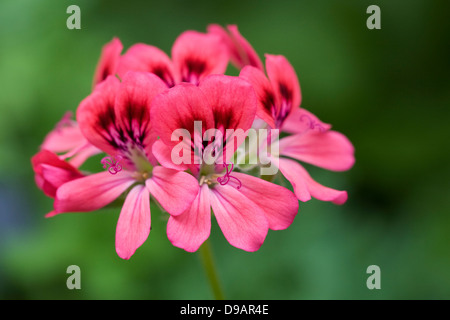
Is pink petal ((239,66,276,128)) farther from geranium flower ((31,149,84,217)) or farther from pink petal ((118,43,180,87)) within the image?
geranium flower ((31,149,84,217))

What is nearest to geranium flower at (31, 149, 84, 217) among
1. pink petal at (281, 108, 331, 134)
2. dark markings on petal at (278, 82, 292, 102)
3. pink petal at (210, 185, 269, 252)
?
pink petal at (210, 185, 269, 252)

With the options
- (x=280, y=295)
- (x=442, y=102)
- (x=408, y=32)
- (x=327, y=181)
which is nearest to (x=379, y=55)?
(x=408, y=32)

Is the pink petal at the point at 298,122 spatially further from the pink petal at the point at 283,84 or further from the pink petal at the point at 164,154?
the pink petal at the point at 164,154

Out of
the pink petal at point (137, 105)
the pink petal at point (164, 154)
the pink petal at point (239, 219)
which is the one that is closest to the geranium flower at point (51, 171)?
the pink petal at point (137, 105)

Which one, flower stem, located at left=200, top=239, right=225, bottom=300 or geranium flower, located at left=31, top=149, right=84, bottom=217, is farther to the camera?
flower stem, located at left=200, top=239, right=225, bottom=300

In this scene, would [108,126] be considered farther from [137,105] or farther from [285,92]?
[285,92]

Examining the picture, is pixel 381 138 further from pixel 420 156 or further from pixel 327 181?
pixel 327 181

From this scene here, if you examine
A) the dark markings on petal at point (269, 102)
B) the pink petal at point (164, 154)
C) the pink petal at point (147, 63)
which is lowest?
the pink petal at point (164, 154)
